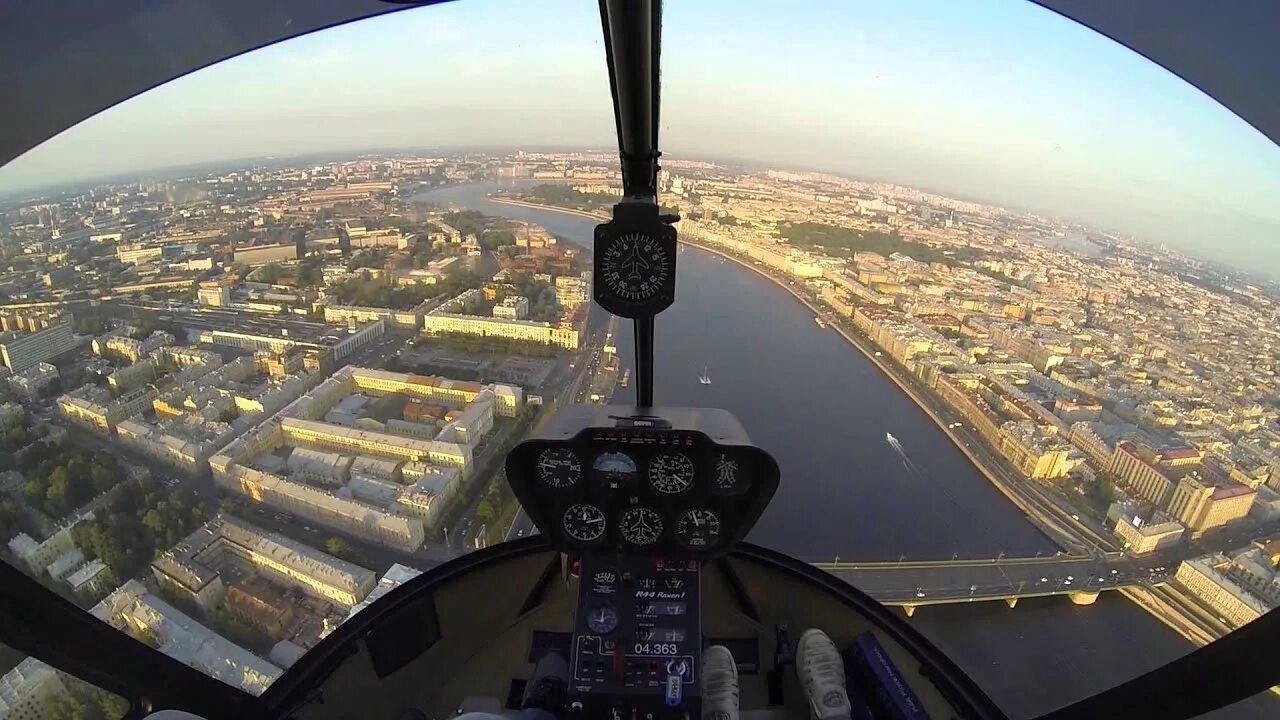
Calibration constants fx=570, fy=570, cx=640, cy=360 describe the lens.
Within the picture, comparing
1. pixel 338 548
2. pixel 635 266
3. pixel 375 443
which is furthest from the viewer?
pixel 375 443

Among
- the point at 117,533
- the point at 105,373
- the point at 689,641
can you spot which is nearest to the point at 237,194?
the point at 105,373

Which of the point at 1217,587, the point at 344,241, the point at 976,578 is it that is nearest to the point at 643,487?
the point at 1217,587

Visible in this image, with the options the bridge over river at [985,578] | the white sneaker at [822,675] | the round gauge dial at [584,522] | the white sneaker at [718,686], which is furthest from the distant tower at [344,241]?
the bridge over river at [985,578]

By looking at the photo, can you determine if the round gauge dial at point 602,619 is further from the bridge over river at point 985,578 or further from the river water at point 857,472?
the bridge over river at point 985,578

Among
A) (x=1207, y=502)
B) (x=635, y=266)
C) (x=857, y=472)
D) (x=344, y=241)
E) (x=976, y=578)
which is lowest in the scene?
(x=976, y=578)

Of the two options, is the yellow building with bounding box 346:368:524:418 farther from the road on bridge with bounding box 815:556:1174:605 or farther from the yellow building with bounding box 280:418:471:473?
the road on bridge with bounding box 815:556:1174:605

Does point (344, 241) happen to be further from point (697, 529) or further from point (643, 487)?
point (697, 529)
